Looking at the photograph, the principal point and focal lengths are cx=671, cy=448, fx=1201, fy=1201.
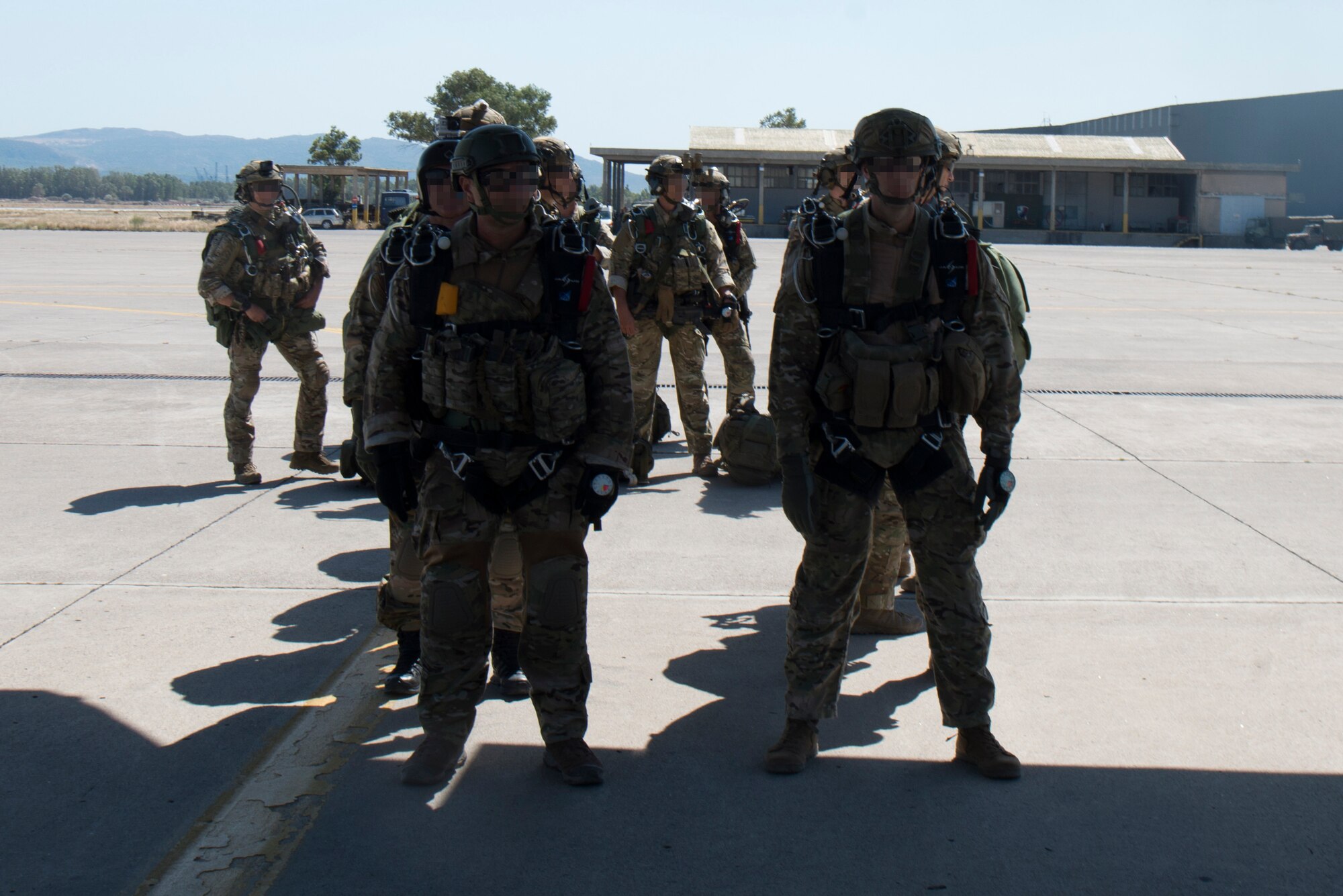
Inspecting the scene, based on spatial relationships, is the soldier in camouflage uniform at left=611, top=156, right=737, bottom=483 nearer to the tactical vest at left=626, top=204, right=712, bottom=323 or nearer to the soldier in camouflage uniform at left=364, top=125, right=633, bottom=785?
the tactical vest at left=626, top=204, right=712, bottom=323

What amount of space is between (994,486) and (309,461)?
503 cm

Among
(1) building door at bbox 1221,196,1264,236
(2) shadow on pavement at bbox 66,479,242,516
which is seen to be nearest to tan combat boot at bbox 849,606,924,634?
(2) shadow on pavement at bbox 66,479,242,516

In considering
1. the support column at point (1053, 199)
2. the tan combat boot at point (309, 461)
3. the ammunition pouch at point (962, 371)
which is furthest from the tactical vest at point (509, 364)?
the support column at point (1053, 199)

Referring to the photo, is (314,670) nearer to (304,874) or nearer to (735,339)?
(304,874)

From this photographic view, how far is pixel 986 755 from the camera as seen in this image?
142 inches

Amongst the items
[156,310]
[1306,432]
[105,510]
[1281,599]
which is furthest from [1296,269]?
[105,510]

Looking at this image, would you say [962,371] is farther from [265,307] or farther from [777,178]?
[777,178]

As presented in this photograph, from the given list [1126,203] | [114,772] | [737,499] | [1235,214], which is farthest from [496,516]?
[1235,214]

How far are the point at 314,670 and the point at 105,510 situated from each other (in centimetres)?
289

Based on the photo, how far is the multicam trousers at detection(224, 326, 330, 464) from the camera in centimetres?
736

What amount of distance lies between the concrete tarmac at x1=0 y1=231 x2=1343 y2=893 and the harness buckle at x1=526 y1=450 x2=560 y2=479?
0.90 m

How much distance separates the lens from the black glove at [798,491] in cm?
352

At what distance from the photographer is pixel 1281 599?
527 cm

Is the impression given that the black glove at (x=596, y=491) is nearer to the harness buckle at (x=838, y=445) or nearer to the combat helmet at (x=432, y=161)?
the harness buckle at (x=838, y=445)
